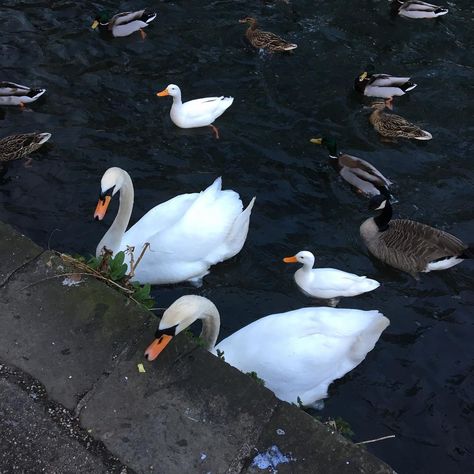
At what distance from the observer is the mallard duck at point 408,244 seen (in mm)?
6363

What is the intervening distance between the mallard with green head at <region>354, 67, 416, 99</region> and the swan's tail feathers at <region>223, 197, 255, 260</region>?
3.45m

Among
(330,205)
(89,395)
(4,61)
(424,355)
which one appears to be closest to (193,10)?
(4,61)

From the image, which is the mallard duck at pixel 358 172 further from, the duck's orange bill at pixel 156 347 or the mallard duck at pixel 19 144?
the duck's orange bill at pixel 156 347

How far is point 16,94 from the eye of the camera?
26.0ft

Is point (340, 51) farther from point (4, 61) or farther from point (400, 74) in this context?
point (4, 61)

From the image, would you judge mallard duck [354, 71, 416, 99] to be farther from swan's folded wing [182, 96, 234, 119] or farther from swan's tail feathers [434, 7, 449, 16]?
swan's tail feathers [434, 7, 449, 16]

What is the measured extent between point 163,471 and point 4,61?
25.7 ft

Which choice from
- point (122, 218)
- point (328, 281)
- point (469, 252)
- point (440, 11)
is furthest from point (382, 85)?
point (122, 218)

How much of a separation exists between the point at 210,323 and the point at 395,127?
15.5 ft

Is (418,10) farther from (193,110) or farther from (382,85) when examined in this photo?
(193,110)

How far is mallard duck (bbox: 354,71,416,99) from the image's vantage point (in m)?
8.54

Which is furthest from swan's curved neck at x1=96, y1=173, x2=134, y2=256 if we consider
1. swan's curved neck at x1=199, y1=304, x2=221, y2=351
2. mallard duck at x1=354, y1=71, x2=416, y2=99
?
mallard duck at x1=354, y1=71, x2=416, y2=99

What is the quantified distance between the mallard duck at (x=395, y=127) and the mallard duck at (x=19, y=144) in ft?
14.2

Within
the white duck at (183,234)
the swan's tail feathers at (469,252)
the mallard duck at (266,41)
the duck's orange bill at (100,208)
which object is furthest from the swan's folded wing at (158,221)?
the mallard duck at (266,41)
